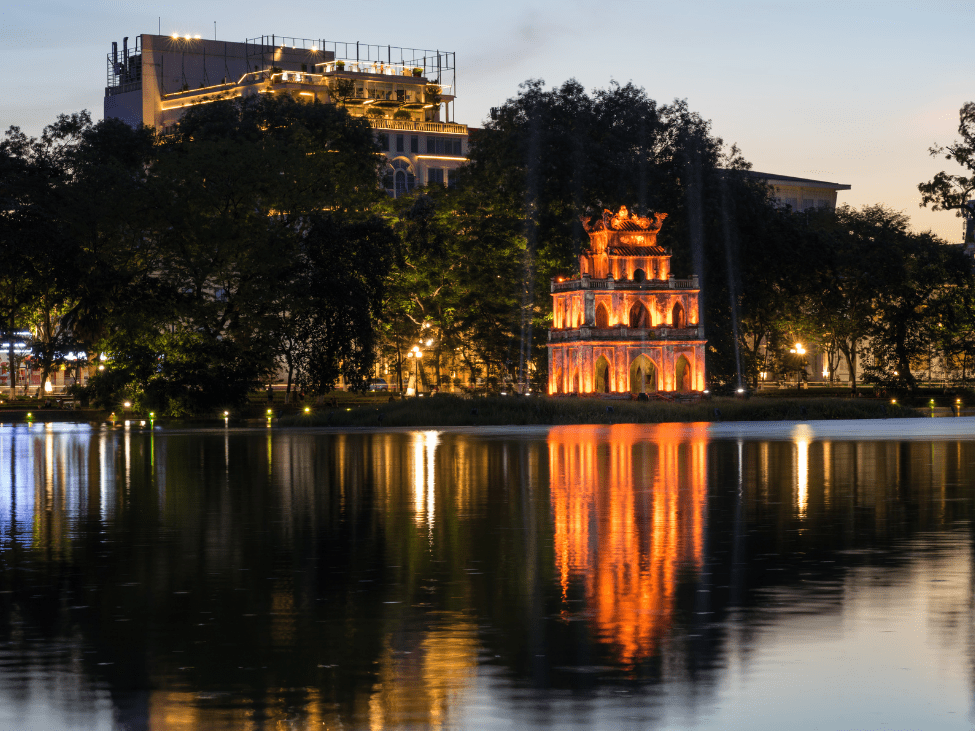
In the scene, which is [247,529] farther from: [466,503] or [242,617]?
[242,617]

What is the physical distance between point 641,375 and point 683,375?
2400mm

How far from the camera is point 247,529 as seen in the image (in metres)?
21.5

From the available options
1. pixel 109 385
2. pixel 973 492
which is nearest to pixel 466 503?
pixel 973 492

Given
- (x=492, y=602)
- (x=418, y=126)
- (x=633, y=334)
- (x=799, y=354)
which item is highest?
(x=418, y=126)

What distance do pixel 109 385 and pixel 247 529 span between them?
54.1m

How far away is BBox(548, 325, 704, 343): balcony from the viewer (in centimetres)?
7512

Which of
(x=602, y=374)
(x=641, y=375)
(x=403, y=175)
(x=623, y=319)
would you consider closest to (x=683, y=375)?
(x=641, y=375)

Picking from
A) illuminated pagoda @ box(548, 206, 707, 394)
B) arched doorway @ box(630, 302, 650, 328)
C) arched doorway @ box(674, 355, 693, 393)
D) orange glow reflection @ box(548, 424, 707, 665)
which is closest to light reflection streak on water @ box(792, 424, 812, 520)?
orange glow reflection @ box(548, 424, 707, 665)

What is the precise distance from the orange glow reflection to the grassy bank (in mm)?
23365

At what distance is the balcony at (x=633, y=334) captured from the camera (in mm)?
75125

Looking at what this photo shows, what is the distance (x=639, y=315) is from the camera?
80.0m

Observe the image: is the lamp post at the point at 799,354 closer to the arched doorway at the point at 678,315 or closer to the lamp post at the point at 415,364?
the lamp post at the point at 415,364

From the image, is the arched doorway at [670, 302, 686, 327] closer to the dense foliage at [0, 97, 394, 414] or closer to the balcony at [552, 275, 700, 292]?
the balcony at [552, 275, 700, 292]

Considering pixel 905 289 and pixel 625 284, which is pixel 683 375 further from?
pixel 905 289
